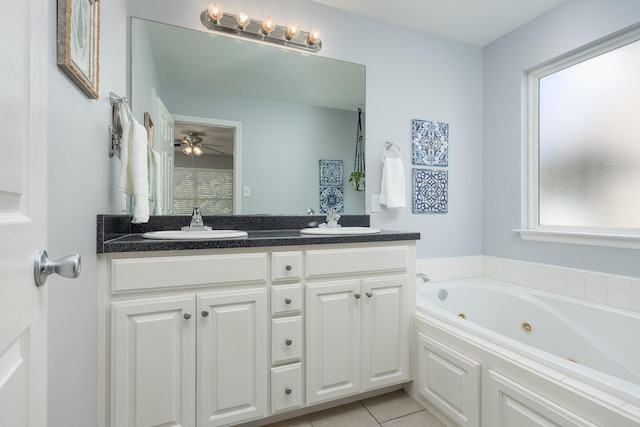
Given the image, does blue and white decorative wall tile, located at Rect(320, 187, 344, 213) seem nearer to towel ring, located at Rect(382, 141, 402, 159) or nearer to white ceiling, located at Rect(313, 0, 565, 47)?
towel ring, located at Rect(382, 141, 402, 159)

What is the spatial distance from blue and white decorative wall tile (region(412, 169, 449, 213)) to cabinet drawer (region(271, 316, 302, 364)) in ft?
4.64

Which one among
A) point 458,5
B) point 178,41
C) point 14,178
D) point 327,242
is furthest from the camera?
point 458,5

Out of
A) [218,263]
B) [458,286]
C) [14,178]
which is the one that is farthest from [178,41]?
[458,286]

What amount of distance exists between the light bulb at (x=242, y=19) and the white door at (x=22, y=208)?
1568mm

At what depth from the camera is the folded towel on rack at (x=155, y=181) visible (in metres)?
1.78

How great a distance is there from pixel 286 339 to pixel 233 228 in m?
0.77

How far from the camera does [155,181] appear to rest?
1802 mm

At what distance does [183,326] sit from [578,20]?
9.47 feet

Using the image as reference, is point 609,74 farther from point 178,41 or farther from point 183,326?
point 183,326

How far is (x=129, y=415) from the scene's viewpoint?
1.27 metres

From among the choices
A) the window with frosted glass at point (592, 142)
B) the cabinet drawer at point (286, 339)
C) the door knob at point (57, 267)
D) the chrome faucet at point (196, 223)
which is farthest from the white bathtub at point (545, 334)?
the door knob at point (57, 267)

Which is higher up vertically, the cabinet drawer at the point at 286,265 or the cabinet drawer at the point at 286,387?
the cabinet drawer at the point at 286,265

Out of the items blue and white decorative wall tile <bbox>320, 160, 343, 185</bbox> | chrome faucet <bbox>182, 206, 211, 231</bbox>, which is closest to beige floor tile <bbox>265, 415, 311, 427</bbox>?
chrome faucet <bbox>182, 206, 211, 231</bbox>

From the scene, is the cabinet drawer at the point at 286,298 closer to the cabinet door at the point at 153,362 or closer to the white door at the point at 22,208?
the cabinet door at the point at 153,362
